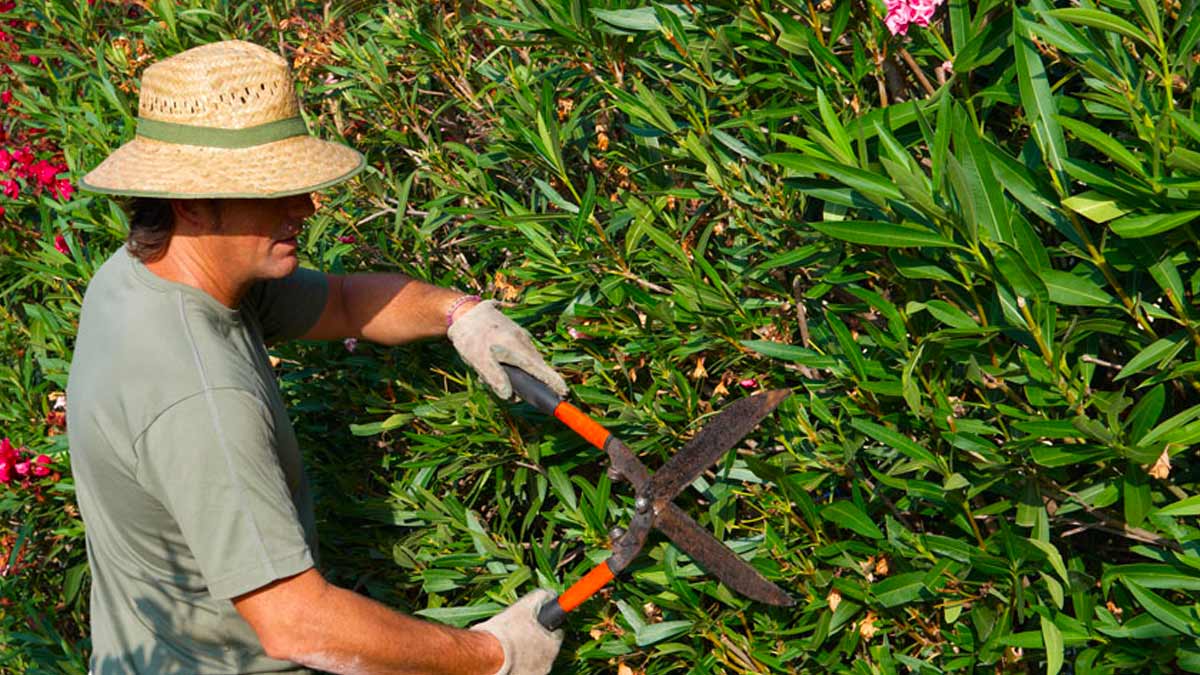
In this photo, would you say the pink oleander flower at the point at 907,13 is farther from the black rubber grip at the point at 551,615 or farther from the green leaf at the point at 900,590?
the black rubber grip at the point at 551,615

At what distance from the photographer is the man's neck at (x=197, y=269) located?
358 cm

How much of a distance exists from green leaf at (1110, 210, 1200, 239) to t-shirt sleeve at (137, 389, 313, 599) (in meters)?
1.93

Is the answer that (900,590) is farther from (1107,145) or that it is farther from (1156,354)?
(1107,145)

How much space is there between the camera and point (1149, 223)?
2641mm

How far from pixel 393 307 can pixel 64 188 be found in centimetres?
177

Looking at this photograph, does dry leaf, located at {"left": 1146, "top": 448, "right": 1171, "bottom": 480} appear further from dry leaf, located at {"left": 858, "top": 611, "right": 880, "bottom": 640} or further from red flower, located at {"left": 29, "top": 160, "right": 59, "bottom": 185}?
red flower, located at {"left": 29, "top": 160, "right": 59, "bottom": 185}

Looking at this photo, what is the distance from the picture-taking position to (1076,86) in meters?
3.41

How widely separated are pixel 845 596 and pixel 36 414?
3.33 m

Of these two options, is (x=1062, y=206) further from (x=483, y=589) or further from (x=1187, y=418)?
(x=483, y=589)

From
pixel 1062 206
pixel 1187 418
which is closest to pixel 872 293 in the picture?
pixel 1062 206

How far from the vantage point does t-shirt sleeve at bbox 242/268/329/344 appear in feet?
13.6

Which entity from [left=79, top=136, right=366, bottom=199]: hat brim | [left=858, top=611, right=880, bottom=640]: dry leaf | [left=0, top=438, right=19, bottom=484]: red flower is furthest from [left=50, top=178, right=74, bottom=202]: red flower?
[left=858, top=611, right=880, bottom=640]: dry leaf

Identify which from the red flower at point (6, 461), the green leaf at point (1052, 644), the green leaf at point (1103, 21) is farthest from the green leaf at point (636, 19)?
the red flower at point (6, 461)

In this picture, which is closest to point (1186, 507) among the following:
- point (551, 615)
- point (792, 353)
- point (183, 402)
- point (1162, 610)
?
point (1162, 610)
